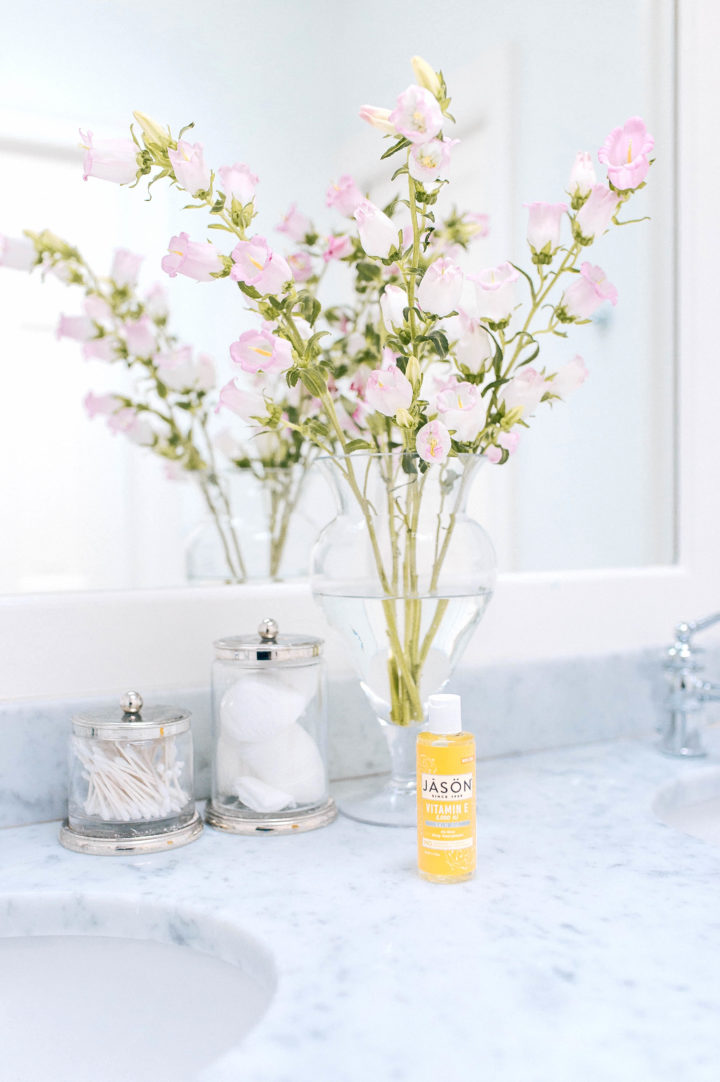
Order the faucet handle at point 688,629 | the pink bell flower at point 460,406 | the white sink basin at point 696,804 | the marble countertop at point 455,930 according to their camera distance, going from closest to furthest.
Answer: the marble countertop at point 455,930 → the pink bell flower at point 460,406 → the white sink basin at point 696,804 → the faucet handle at point 688,629

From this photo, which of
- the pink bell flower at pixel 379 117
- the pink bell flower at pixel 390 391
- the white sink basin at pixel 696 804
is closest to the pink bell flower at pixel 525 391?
the pink bell flower at pixel 390 391

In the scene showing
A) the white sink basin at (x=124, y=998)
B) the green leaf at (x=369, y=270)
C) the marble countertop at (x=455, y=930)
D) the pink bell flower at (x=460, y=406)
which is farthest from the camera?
the green leaf at (x=369, y=270)

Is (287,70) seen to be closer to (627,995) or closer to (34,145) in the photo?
(34,145)

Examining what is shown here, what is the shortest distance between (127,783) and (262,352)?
34 cm

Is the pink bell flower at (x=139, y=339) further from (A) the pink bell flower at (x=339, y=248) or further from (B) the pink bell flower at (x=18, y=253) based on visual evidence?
(A) the pink bell flower at (x=339, y=248)

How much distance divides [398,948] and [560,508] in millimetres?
797

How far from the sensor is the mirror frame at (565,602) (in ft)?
2.71

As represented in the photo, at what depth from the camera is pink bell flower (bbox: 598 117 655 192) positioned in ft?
2.16

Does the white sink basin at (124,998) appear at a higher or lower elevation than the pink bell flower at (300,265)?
lower

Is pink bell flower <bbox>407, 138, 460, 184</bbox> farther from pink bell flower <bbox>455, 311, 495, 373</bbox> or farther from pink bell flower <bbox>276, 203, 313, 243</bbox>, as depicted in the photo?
pink bell flower <bbox>276, 203, 313, 243</bbox>

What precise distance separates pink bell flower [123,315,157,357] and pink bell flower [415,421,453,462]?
443 mm

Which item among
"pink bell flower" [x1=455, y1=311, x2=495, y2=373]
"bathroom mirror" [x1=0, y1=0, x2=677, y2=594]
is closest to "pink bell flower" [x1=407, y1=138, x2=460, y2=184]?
"pink bell flower" [x1=455, y1=311, x2=495, y2=373]

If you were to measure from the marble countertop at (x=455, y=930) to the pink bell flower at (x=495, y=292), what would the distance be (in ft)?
1.34

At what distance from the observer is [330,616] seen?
79cm
